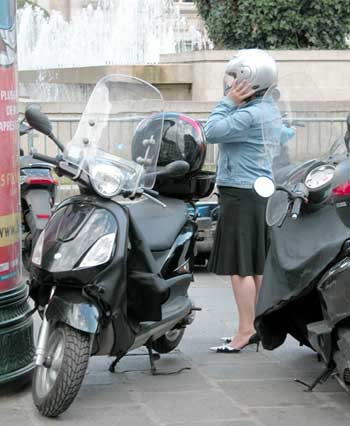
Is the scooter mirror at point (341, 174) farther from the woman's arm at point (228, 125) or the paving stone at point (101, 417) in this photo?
the woman's arm at point (228, 125)

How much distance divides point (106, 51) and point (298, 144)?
19.7 metres

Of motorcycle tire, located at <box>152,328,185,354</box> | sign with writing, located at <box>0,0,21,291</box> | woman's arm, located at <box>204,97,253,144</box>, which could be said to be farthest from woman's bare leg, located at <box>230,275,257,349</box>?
sign with writing, located at <box>0,0,21,291</box>

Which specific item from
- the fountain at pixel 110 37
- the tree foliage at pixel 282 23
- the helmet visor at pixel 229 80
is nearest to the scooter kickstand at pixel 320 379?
the helmet visor at pixel 229 80

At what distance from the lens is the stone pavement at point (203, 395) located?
16.5 ft

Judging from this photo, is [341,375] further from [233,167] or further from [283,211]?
A: [233,167]

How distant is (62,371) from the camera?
4848 millimetres

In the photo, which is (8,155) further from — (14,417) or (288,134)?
(288,134)

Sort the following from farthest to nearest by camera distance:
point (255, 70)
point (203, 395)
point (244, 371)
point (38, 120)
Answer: point (255, 70) → point (244, 371) → point (203, 395) → point (38, 120)

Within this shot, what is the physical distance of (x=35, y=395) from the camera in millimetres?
5039

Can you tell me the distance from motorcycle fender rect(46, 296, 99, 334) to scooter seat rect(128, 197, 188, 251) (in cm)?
65

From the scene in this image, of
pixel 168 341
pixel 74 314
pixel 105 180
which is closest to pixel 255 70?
pixel 105 180

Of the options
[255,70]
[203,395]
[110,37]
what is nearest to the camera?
[203,395]

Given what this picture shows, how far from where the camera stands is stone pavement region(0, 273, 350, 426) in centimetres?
504

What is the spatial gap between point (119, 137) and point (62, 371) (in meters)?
1.34
